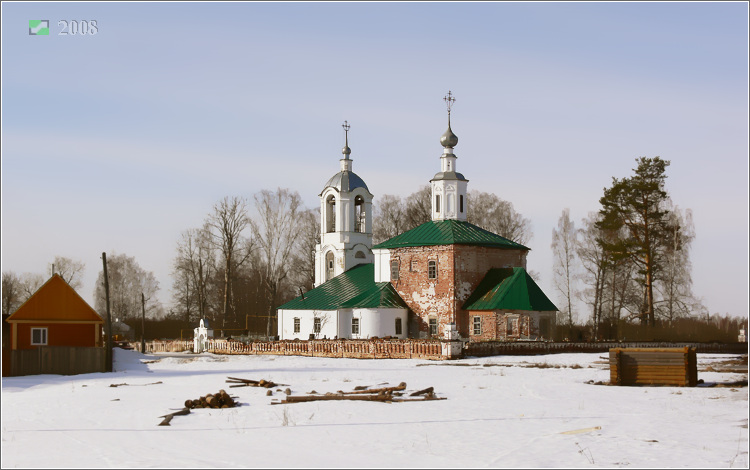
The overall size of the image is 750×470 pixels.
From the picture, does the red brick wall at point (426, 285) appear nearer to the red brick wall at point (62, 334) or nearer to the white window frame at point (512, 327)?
the white window frame at point (512, 327)

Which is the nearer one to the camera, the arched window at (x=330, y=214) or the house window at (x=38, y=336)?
the house window at (x=38, y=336)

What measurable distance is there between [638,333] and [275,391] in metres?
32.2

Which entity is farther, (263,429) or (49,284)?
(49,284)

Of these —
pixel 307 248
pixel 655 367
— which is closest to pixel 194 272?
pixel 307 248

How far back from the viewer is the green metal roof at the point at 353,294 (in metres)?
50.5

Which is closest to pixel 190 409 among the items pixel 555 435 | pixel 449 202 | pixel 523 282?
pixel 555 435

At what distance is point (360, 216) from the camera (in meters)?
60.9

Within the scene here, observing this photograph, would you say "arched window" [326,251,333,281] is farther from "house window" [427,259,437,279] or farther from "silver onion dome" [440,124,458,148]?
"house window" [427,259,437,279]

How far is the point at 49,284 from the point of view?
3519 centimetres

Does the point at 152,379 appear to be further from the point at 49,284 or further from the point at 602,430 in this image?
the point at 602,430

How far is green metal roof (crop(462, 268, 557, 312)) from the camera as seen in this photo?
47000 millimetres

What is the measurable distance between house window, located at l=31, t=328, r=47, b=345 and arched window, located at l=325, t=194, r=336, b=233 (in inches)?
1081

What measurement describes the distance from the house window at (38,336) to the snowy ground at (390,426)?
7.20 m

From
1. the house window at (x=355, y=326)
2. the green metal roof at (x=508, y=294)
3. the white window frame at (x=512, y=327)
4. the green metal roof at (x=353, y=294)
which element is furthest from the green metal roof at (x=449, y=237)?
the white window frame at (x=512, y=327)
